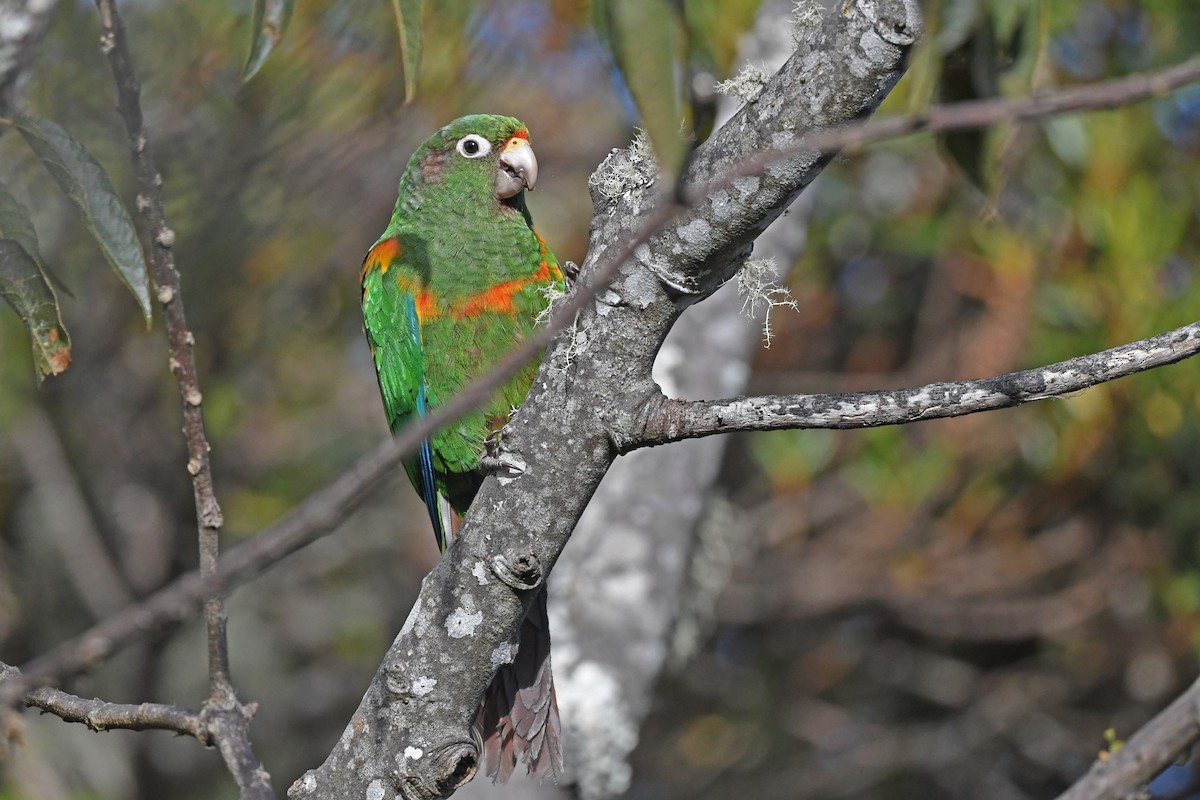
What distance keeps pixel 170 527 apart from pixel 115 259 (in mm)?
4239

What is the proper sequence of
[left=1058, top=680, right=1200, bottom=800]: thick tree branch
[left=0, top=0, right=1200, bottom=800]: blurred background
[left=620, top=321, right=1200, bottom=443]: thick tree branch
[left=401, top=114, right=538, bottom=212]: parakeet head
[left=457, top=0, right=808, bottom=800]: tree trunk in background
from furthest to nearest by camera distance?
[left=0, top=0, right=1200, bottom=800]: blurred background, [left=457, top=0, right=808, bottom=800]: tree trunk in background, [left=401, top=114, right=538, bottom=212]: parakeet head, [left=620, top=321, right=1200, bottom=443]: thick tree branch, [left=1058, top=680, right=1200, bottom=800]: thick tree branch

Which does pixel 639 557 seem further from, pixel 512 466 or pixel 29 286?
pixel 29 286

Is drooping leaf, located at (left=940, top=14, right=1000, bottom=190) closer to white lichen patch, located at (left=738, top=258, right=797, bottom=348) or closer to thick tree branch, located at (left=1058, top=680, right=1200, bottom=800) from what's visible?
white lichen patch, located at (left=738, top=258, right=797, bottom=348)

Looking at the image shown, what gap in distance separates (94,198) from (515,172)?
1.50m

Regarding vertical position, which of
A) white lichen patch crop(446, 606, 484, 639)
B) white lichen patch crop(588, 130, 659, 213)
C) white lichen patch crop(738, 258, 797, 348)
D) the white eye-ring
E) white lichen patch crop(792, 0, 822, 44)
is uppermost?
the white eye-ring

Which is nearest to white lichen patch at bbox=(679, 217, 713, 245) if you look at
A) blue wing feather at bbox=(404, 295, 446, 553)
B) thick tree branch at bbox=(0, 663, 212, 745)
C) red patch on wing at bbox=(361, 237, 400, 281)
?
thick tree branch at bbox=(0, 663, 212, 745)

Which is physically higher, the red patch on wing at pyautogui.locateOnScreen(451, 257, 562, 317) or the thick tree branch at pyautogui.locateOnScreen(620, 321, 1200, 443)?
the red patch on wing at pyautogui.locateOnScreen(451, 257, 562, 317)

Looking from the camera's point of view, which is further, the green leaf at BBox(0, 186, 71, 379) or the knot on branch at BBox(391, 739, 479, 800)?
the knot on branch at BBox(391, 739, 479, 800)

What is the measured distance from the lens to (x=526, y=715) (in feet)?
7.64

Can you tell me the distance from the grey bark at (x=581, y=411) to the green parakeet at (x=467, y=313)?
0.74 m

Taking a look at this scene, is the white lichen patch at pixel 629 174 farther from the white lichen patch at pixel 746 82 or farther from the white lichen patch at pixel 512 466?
the white lichen patch at pixel 512 466

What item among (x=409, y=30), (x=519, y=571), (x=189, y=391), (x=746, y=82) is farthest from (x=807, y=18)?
(x=189, y=391)

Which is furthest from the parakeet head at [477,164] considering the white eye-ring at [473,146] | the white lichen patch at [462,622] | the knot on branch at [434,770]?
the knot on branch at [434,770]

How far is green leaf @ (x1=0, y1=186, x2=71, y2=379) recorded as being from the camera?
4.70ft
